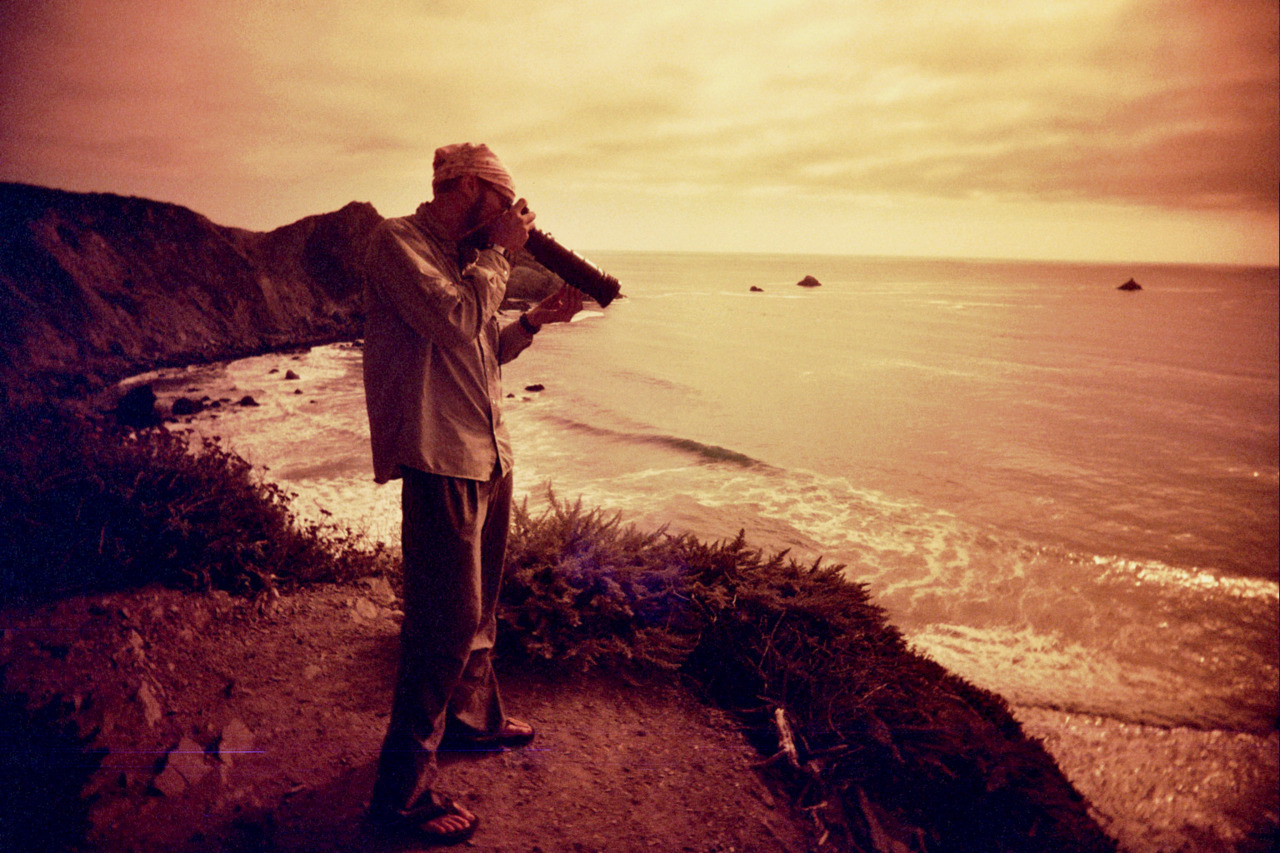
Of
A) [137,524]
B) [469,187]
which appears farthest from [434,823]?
[137,524]

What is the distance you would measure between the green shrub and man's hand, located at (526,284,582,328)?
3.06 meters

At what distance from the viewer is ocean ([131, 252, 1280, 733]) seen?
5961 mm

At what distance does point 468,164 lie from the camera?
2.11m

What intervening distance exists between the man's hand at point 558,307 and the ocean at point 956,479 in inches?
130

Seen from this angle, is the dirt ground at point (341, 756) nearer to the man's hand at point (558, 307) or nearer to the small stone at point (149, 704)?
the small stone at point (149, 704)

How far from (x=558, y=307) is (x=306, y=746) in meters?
2.52

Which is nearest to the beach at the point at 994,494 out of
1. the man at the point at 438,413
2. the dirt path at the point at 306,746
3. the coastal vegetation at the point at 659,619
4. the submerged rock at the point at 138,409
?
the submerged rock at the point at 138,409

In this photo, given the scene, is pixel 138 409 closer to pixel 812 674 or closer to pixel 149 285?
pixel 149 285

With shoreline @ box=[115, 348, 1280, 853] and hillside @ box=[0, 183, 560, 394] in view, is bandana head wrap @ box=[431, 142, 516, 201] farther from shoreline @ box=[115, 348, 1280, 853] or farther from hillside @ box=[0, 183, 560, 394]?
hillside @ box=[0, 183, 560, 394]

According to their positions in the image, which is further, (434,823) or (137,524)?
(137,524)

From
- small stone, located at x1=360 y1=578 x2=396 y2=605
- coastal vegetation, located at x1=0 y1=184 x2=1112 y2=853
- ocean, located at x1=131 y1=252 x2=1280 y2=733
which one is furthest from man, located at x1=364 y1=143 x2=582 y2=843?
ocean, located at x1=131 y1=252 x2=1280 y2=733

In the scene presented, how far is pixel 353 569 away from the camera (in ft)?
15.6

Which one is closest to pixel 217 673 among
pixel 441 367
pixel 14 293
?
pixel 441 367

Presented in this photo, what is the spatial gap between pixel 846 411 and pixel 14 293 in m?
17.0
